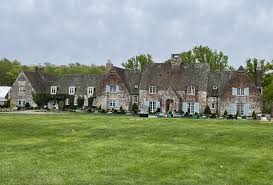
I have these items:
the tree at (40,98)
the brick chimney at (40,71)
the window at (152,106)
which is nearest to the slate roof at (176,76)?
the window at (152,106)

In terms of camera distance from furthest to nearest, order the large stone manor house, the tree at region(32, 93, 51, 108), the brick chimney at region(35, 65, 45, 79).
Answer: the brick chimney at region(35, 65, 45, 79) → the tree at region(32, 93, 51, 108) → the large stone manor house

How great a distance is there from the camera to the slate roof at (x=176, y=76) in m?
75.4

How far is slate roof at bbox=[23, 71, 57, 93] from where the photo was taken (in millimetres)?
87062

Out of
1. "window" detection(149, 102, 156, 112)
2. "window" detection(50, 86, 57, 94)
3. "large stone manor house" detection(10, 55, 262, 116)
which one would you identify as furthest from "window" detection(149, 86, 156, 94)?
"window" detection(50, 86, 57, 94)

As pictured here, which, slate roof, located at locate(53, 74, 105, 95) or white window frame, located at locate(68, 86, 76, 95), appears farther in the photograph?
white window frame, located at locate(68, 86, 76, 95)

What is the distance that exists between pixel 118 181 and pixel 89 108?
6322cm

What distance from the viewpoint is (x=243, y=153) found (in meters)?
24.4

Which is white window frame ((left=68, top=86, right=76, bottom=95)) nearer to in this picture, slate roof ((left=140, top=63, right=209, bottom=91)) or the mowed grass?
slate roof ((left=140, top=63, right=209, bottom=91))

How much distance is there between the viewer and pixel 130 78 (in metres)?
80.8

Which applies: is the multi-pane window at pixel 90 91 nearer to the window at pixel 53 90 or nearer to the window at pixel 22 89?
the window at pixel 53 90

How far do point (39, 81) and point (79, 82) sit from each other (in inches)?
319

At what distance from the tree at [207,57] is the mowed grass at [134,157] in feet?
222

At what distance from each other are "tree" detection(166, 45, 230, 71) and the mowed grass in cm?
6770

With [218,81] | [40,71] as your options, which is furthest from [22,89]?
[218,81]
